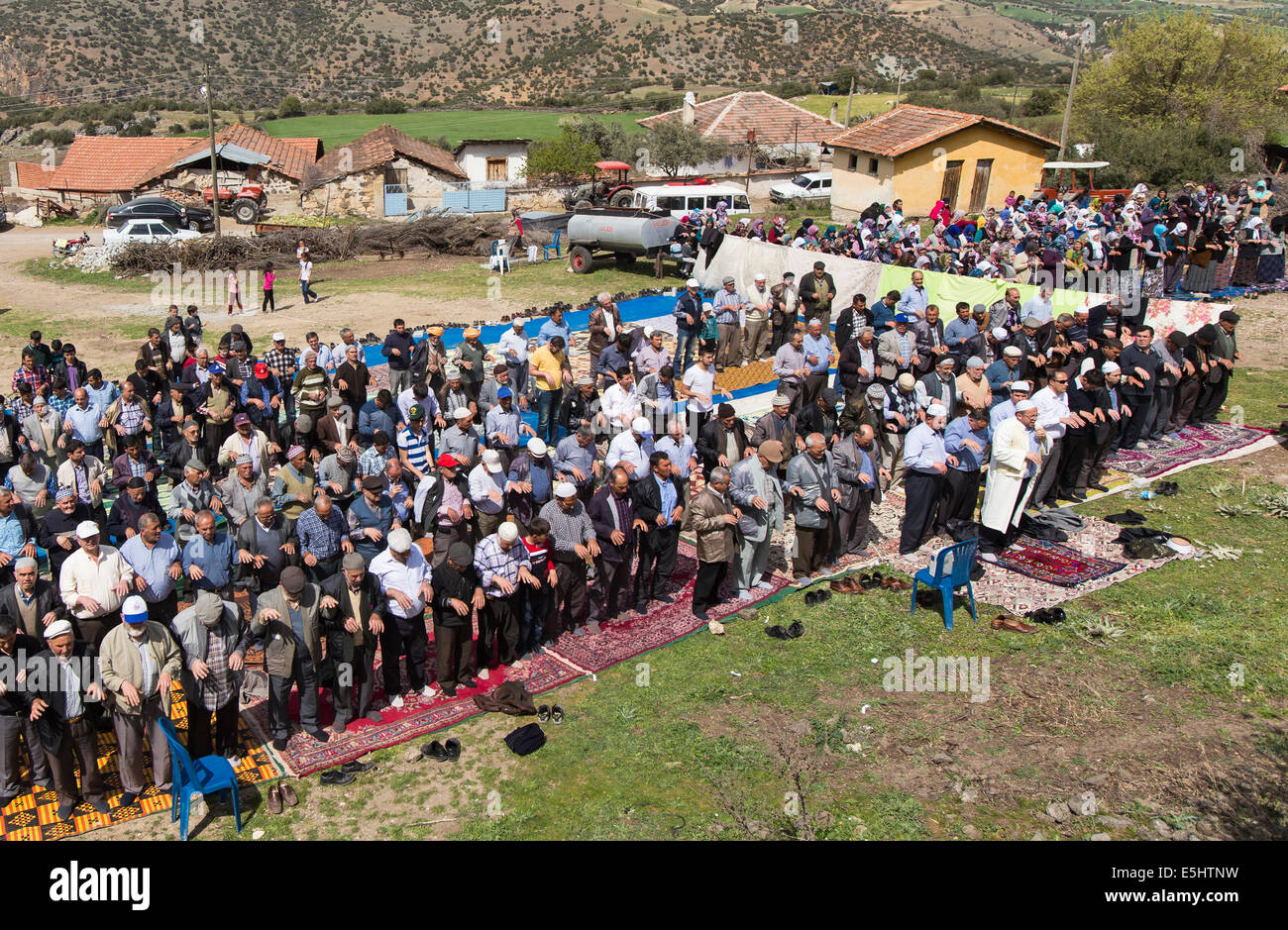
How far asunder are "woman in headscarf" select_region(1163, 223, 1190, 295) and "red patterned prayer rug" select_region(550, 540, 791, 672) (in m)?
15.1

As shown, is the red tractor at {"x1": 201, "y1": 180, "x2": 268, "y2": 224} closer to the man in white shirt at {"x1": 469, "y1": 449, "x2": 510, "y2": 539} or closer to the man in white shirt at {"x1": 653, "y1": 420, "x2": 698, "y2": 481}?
the man in white shirt at {"x1": 653, "y1": 420, "x2": 698, "y2": 481}

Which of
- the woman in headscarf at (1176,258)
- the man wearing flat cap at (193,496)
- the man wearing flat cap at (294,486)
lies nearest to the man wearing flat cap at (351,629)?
the man wearing flat cap at (294,486)

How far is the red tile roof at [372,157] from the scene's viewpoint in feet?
125

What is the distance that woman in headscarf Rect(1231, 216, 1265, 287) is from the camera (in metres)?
21.3

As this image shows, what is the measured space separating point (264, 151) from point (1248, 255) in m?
34.7

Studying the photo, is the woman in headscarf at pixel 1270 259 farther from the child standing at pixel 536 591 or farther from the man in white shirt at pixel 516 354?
the child standing at pixel 536 591

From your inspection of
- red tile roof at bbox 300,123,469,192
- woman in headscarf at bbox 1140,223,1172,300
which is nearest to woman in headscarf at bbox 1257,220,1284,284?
woman in headscarf at bbox 1140,223,1172,300

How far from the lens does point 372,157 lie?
126 ft

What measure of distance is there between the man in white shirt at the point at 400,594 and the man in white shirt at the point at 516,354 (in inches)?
233

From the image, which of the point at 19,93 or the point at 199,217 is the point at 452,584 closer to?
the point at 199,217

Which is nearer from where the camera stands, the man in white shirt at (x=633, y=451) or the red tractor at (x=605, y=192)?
the man in white shirt at (x=633, y=451)

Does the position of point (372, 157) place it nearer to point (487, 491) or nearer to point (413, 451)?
point (413, 451)

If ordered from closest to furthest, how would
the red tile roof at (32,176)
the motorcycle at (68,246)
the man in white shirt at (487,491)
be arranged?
the man in white shirt at (487,491) < the motorcycle at (68,246) < the red tile roof at (32,176)

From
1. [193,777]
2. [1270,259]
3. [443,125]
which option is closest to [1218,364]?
[1270,259]
